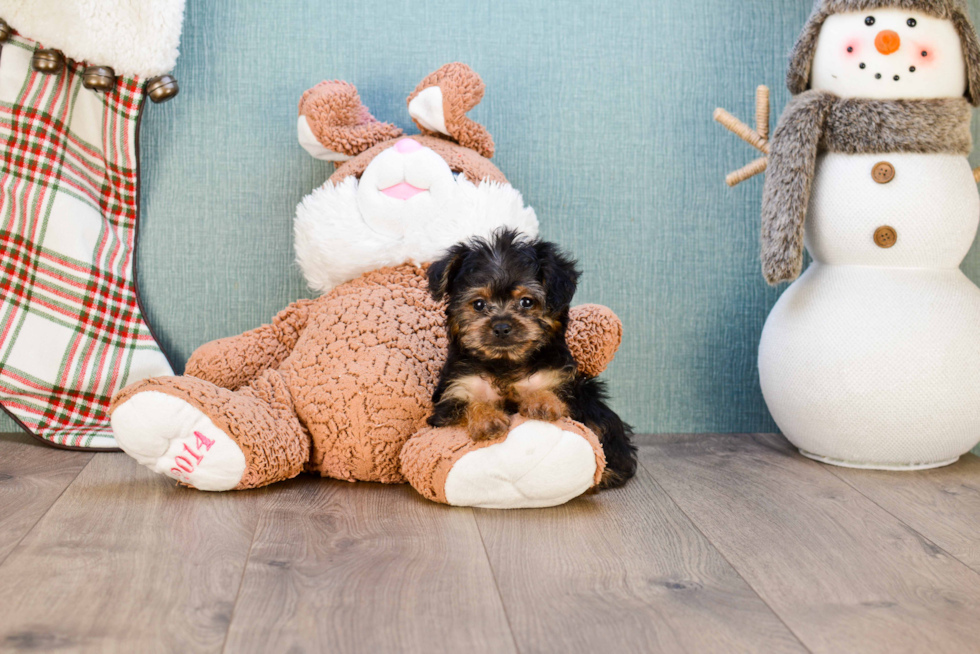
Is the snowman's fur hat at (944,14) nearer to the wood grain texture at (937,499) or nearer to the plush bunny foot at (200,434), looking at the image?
the wood grain texture at (937,499)

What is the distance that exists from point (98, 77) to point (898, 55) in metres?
1.90


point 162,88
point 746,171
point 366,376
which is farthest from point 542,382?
point 162,88

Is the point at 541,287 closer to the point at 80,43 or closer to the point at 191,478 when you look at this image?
the point at 191,478

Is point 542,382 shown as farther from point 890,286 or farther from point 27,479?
point 27,479

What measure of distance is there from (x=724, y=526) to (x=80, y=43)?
6.03 ft

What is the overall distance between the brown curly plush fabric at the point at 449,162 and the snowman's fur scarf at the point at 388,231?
3 cm

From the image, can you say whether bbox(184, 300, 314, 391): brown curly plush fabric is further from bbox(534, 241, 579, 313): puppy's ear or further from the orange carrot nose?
the orange carrot nose

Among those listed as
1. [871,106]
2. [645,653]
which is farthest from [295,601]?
[871,106]

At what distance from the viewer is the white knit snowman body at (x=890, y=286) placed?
192 cm

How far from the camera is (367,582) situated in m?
1.32

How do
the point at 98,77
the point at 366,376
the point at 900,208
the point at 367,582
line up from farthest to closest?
the point at 98,77, the point at 900,208, the point at 366,376, the point at 367,582

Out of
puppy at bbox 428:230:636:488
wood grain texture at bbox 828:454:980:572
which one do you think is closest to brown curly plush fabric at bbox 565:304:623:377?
puppy at bbox 428:230:636:488

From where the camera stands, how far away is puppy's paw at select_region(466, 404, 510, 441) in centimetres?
162

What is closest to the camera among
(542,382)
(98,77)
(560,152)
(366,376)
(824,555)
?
(824,555)
